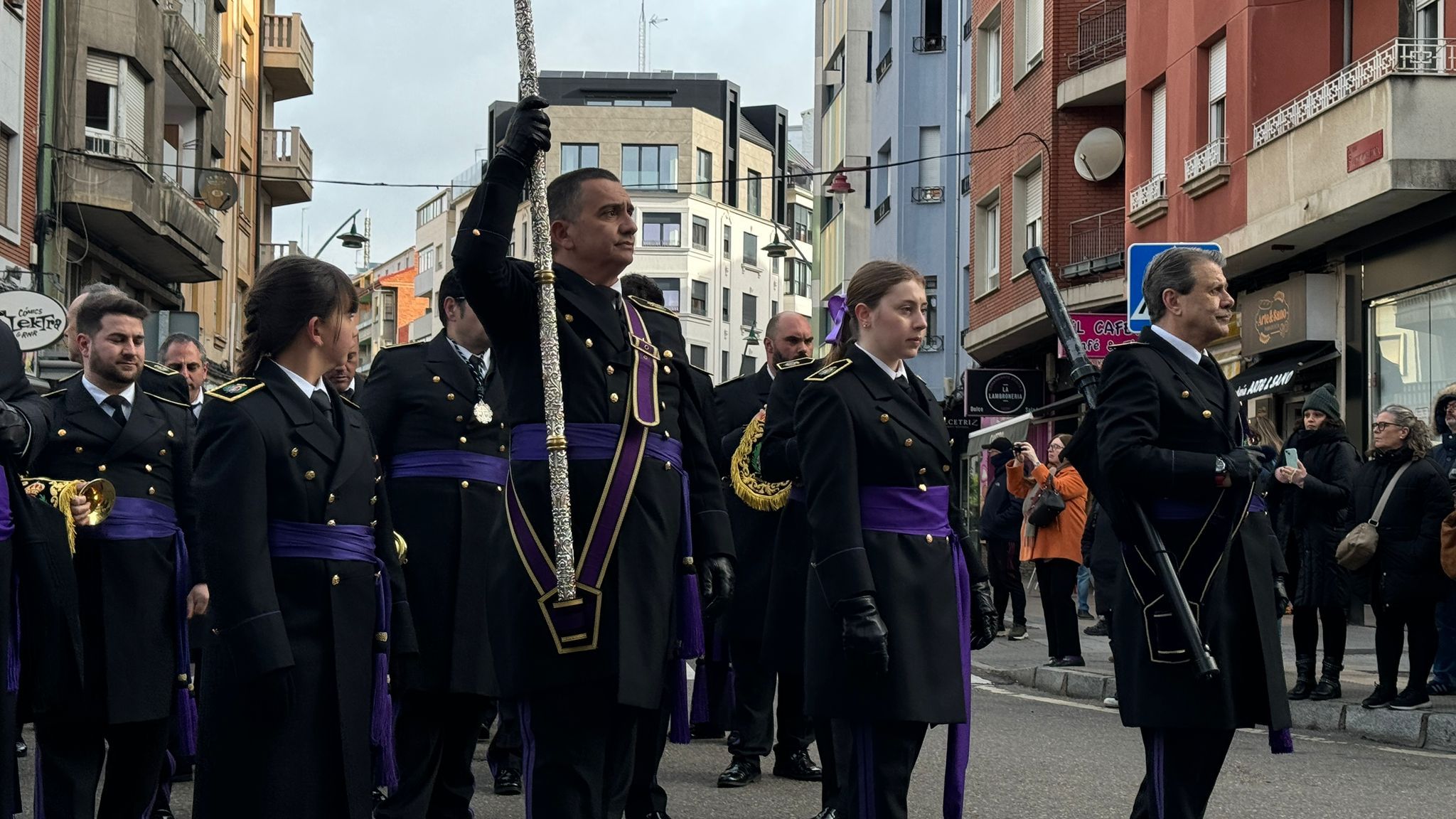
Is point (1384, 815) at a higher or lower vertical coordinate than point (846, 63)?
lower

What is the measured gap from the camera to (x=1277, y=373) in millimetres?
22375

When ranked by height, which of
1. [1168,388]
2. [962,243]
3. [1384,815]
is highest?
[962,243]

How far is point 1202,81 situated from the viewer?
24.5 meters

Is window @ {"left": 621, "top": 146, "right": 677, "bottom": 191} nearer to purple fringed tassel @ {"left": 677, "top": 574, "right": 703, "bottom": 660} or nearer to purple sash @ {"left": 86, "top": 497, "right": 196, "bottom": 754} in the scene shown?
purple sash @ {"left": 86, "top": 497, "right": 196, "bottom": 754}

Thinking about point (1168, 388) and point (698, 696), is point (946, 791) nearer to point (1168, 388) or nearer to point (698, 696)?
point (698, 696)

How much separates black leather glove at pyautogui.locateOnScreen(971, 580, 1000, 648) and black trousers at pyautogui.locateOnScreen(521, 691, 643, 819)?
4.76 feet

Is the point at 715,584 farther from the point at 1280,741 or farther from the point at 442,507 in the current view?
the point at 442,507

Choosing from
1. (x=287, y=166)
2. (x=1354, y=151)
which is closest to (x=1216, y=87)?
(x=1354, y=151)

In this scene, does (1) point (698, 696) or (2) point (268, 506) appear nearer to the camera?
(2) point (268, 506)

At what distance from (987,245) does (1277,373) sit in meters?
12.8

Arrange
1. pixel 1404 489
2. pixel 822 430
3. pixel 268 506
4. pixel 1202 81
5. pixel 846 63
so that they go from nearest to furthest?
pixel 268 506 → pixel 822 430 → pixel 1404 489 → pixel 1202 81 → pixel 846 63

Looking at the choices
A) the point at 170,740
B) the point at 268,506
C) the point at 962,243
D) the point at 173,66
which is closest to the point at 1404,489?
the point at 170,740

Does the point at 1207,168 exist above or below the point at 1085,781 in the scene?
above

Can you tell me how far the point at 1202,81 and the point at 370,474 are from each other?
20734 mm
